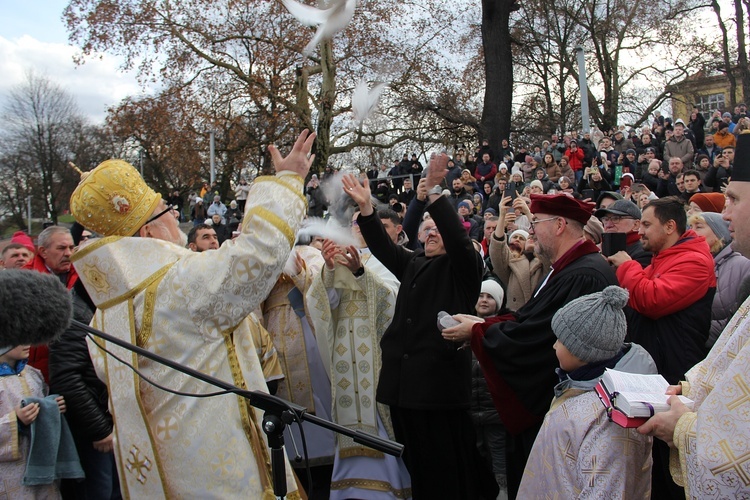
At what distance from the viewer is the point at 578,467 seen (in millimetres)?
2381

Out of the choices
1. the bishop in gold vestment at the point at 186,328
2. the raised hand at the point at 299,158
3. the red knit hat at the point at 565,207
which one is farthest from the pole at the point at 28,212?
the raised hand at the point at 299,158

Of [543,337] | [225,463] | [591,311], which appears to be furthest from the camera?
[543,337]

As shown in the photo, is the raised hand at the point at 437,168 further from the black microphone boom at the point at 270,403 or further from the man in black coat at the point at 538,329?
the black microphone boom at the point at 270,403

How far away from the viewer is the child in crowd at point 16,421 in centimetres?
307

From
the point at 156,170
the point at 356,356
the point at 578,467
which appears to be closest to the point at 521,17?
the point at 156,170

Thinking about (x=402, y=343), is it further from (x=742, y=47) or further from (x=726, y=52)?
(x=726, y=52)

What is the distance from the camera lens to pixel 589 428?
2396 millimetres

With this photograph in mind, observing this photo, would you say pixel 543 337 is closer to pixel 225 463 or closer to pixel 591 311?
pixel 591 311

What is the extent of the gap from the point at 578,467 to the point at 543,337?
0.85 meters

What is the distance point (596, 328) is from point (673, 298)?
1.33 meters

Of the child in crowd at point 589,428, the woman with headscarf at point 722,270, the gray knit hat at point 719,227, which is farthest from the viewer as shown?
the gray knit hat at point 719,227

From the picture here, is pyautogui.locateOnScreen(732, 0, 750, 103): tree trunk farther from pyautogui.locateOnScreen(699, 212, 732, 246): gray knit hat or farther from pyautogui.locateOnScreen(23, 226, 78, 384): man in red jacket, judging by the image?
pyautogui.locateOnScreen(23, 226, 78, 384): man in red jacket

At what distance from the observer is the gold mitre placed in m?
2.44

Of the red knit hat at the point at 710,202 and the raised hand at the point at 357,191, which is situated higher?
the raised hand at the point at 357,191
